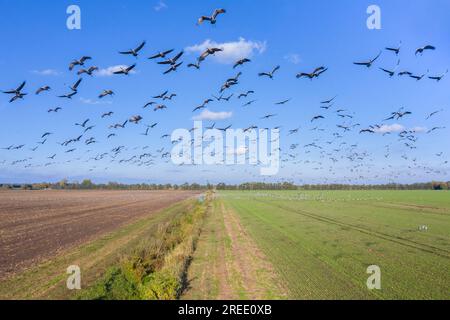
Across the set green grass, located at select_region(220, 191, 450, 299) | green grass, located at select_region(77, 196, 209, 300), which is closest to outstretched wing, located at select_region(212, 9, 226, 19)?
green grass, located at select_region(77, 196, 209, 300)

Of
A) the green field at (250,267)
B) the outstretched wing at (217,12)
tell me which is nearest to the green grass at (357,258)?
the green field at (250,267)

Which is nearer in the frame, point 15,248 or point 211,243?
point 15,248

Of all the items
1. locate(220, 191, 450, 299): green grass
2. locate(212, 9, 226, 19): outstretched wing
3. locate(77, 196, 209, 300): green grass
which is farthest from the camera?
locate(212, 9, 226, 19): outstretched wing

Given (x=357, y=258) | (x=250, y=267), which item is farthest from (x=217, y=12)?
(x=357, y=258)

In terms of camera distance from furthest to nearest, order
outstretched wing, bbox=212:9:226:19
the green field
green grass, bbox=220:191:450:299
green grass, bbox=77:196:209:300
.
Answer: outstretched wing, bbox=212:9:226:19 < green grass, bbox=220:191:450:299 < the green field < green grass, bbox=77:196:209:300

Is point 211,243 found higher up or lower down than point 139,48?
lower down

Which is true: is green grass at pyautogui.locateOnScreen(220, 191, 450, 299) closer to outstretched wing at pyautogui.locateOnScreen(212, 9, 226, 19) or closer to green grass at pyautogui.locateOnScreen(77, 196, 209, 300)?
green grass at pyautogui.locateOnScreen(77, 196, 209, 300)

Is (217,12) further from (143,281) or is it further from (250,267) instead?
(250,267)

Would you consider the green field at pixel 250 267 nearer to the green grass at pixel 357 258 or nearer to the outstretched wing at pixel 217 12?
the green grass at pixel 357 258

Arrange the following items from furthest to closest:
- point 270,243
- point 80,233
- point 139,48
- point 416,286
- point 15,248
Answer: point 80,233 → point 270,243 → point 15,248 → point 139,48 → point 416,286
